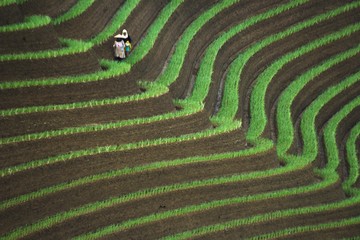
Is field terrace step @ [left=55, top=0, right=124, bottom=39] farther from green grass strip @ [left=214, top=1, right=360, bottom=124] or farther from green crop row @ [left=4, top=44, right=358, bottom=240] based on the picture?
green crop row @ [left=4, top=44, right=358, bottom=240]

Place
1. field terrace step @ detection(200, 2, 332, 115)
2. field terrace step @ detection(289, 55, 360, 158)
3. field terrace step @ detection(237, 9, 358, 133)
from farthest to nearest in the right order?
field terrace step @ detection(289, 55, 360, 158) < field terrace step @ detection(237, 9, 358, 133) < field terrace step @ detection(200, 2, 332, 115)

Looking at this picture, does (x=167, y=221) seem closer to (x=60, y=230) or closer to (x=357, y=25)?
(x=60, y=230)

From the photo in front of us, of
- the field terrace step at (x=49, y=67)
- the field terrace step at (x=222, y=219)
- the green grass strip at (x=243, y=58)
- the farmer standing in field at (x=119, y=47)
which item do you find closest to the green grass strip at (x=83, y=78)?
the field terrace step at (x=49, y=67)

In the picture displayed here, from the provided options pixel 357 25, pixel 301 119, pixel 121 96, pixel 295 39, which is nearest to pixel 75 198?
pixel 121 96

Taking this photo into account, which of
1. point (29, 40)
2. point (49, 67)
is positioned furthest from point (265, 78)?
point (29, 40)

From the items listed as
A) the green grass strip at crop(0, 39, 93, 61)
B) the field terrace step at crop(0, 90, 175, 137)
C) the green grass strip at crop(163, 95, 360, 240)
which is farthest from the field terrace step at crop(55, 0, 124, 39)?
the green grass strip at crop(163, 95, 360, 240)

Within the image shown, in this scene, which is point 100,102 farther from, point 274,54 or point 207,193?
point 274,54
